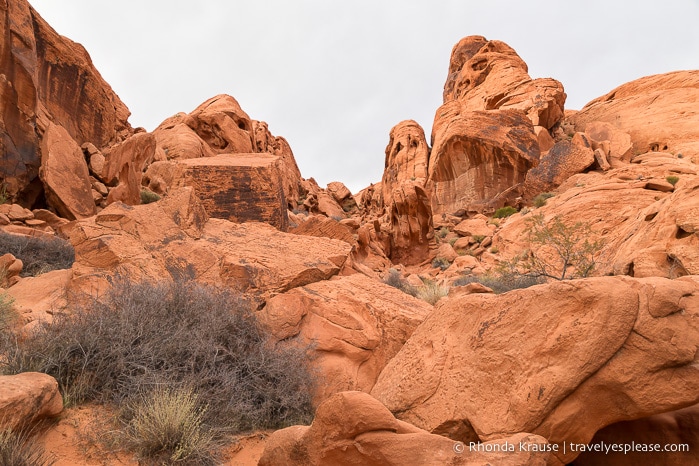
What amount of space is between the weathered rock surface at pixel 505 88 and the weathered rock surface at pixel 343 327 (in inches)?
1083

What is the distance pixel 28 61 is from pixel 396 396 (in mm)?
16211

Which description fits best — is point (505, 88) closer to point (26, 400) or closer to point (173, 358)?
point (173, 358)

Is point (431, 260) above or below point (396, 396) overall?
above

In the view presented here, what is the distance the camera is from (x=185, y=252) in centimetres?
626

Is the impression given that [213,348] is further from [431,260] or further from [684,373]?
[431,260]

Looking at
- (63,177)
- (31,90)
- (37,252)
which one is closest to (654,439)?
(37,252)

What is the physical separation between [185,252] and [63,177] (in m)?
10.3

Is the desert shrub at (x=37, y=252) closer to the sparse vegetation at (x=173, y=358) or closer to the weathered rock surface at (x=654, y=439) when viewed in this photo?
the sparse vegetation at (x=173, y=358)

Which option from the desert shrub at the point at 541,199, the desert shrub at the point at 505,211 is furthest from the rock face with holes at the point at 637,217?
the desert shrub at the point at 505,211

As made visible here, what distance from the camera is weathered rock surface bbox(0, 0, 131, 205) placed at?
43.2 feet

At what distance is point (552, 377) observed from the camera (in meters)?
2.91

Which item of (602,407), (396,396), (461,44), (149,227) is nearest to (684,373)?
(602,407)

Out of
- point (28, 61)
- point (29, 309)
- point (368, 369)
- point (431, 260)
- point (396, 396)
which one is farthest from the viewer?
point (431, 260)

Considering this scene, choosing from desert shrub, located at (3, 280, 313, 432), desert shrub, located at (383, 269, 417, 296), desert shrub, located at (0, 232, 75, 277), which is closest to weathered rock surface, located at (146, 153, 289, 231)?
desert shrub, located at (0, 232, 75, 277)
